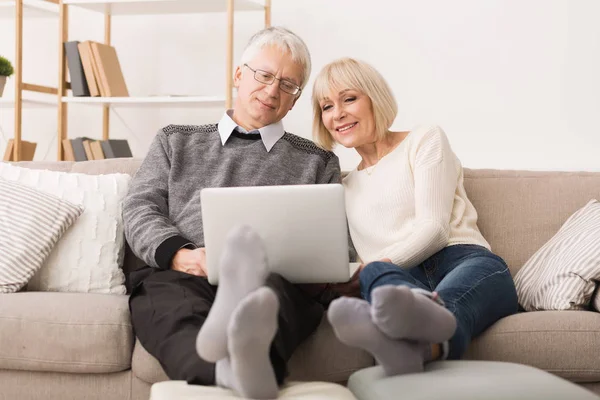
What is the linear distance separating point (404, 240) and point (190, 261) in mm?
531

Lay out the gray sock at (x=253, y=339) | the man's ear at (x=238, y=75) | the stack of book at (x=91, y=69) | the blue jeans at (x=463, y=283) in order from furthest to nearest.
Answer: the stack of book at (x=91, y=69) → the man's ear at (x=238, y=75) → the blue jeans at (x=463, y=283) → the gray sock at (x=253, y=339)

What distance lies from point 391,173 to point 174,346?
0.81 m

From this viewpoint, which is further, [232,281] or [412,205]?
[412,205]

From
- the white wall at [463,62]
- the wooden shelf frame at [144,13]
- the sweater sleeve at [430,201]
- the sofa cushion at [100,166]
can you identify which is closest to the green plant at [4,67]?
the wooden shelf frame at [144,13]

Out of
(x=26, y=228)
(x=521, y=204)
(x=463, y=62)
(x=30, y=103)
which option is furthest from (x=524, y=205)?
(x=30, y=103)

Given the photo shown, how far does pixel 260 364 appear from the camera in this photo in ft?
4.56

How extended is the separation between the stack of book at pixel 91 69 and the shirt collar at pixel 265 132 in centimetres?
161

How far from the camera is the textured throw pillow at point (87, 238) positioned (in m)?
2.20

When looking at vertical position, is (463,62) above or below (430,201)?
above

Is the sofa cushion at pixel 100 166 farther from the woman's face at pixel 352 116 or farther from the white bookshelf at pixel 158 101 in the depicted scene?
the white bookshelf at pixel 158 101

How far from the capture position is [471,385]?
1373 millimetres

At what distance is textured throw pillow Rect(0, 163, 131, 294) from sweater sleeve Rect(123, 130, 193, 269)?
0.33 feet

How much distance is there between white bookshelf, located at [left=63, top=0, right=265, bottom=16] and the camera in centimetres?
365

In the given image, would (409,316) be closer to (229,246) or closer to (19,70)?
(229,246)
